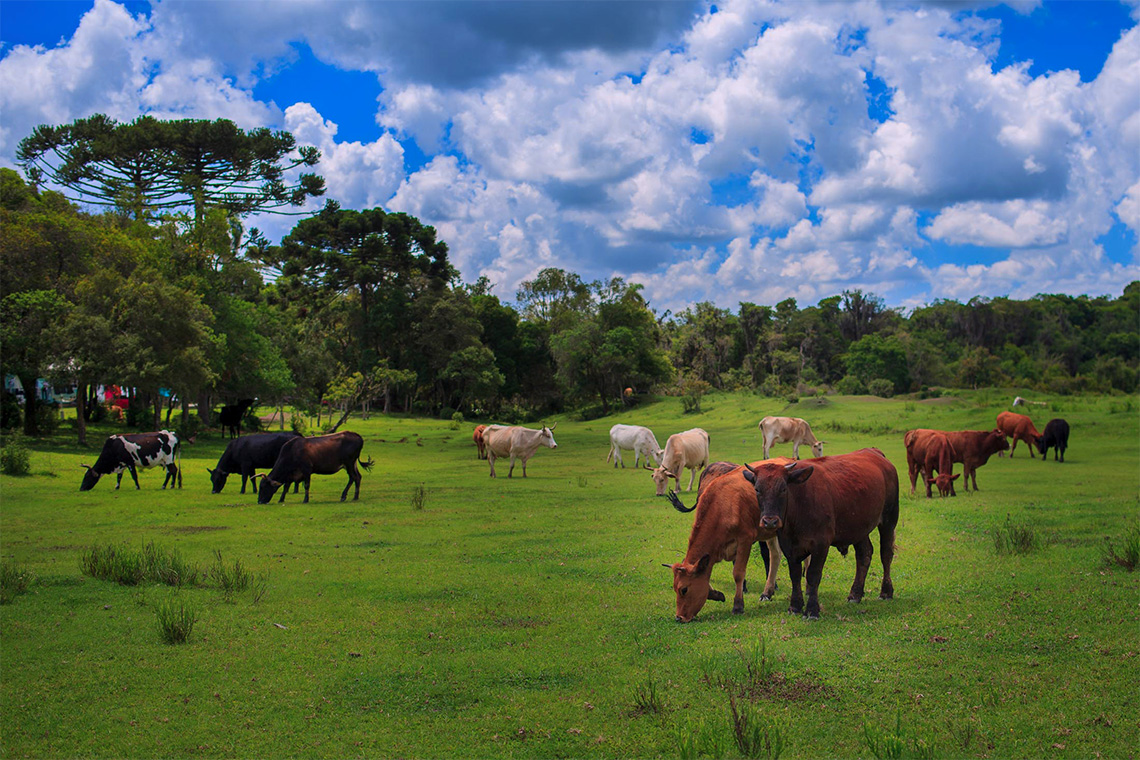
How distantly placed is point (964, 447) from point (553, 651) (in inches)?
578

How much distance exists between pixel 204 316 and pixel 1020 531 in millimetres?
29539

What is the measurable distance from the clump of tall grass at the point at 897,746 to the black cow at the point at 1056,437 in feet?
72.9

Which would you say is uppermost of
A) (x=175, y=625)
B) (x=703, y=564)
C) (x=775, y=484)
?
(x=775, y=484)

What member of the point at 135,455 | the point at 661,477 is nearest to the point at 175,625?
the point at 661,477

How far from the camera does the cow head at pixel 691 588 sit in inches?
292

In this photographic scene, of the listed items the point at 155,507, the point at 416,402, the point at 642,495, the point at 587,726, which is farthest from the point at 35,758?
the point at 416,402

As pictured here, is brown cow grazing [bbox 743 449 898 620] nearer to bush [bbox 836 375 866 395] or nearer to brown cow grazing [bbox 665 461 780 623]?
brown cow grazing [bbox 665 461 780 623]

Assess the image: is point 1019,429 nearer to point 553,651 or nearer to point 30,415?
point 553,651

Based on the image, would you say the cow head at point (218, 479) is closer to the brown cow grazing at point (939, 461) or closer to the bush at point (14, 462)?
the bush at point (14, 462)

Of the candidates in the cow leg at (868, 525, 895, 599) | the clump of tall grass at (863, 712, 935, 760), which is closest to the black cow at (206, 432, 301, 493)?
the cow leg at (868, 525, 895, 599)

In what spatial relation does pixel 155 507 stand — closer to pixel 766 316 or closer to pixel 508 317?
pixel 508 317

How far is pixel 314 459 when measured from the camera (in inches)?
707

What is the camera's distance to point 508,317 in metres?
67.9

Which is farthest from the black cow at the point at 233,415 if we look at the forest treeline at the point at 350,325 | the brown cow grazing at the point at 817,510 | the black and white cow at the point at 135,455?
the brown cow grazing at the point at 817,510
